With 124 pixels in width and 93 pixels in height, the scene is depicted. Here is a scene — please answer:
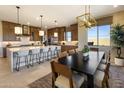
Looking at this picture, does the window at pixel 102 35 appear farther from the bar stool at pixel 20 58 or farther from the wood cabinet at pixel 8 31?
the wood cabinet at pixel 8 31

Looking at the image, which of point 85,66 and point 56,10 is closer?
point 85,66

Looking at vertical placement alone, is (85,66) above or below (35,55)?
above

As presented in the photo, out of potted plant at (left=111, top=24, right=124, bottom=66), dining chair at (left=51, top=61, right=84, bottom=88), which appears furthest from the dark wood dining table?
potted plant at (left=111, top=24, right=124, bottom=66)

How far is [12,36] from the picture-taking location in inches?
324

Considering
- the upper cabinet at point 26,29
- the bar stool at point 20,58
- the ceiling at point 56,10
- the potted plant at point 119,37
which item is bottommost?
the bar stool at point 20,58

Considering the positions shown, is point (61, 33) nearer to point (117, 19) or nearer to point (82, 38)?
point (82, 38)

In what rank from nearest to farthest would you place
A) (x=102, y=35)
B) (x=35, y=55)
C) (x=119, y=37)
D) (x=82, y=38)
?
(x=119, y=37), (x=35, y=55), (x=102, y=35), (x=82, y=38)

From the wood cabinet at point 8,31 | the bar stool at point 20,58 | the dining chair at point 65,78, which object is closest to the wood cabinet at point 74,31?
the bar stool at point 20,58

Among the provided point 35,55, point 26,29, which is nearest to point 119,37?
point 35,55

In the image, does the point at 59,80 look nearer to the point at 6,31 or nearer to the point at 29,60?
the point at 29,60

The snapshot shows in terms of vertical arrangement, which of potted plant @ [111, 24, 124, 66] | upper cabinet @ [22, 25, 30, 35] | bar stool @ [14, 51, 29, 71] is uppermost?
upper cabinet @ [22, 25, 30, 35]

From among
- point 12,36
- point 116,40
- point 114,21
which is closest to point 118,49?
point 116,40

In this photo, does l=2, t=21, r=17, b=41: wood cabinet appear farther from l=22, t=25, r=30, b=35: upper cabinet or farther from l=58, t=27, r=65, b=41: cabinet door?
l=58, t=27, r=65, b=41: cabinet door

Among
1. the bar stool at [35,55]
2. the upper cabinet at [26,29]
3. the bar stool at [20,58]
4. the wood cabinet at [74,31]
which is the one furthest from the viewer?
the upper cabinet at [26,29]
